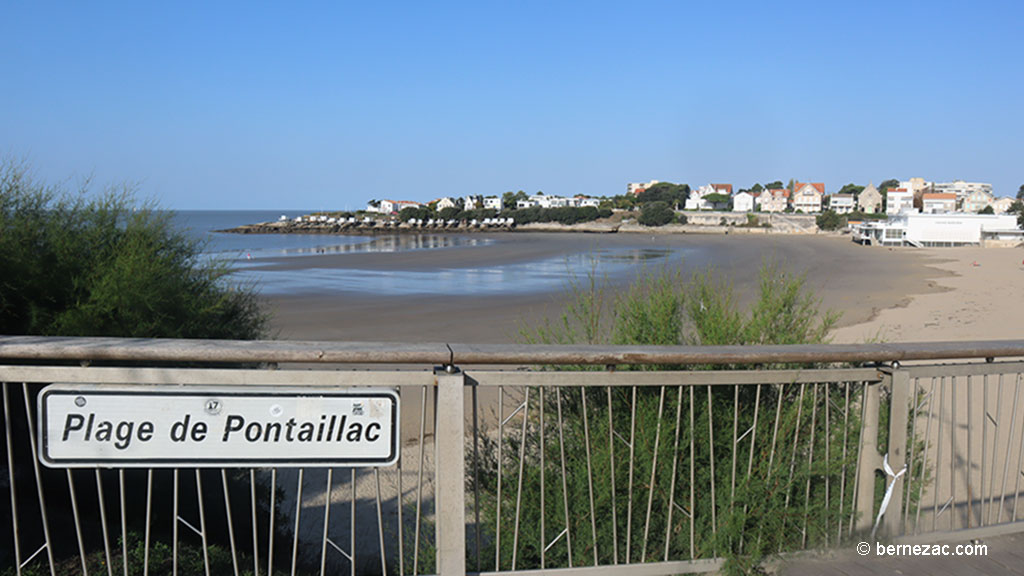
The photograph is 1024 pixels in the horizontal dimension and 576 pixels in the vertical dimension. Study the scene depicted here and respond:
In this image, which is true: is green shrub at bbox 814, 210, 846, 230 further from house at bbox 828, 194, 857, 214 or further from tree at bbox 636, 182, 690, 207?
tree at bbox 636, 182, 690, 207

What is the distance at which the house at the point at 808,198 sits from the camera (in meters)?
149

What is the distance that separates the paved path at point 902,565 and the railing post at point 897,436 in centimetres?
16

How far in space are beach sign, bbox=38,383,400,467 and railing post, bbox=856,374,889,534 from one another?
2.11m

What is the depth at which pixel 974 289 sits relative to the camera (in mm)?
25625

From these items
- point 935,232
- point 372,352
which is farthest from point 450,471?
A: point 935,232

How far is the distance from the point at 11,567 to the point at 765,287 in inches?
175

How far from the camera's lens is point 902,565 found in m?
3.35

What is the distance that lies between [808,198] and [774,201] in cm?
700

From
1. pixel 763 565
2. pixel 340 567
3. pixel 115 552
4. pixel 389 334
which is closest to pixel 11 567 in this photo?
pixel 115 552

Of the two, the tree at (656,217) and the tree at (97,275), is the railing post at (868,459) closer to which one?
the tree at (97,275)

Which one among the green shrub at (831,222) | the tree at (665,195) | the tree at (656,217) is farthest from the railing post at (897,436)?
the tree at (665,195)

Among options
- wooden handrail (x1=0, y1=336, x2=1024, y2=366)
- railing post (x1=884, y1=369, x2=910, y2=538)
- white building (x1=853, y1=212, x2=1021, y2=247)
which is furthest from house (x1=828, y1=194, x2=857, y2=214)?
wooden handrail (x1=0, y1=336, x2=1024, y2=366)

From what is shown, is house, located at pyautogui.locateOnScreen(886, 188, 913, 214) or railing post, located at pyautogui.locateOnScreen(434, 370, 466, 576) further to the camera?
house, located at pyautogui.locateOnScreen(886, 188, 913, 214)

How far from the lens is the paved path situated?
3283 millimetres
